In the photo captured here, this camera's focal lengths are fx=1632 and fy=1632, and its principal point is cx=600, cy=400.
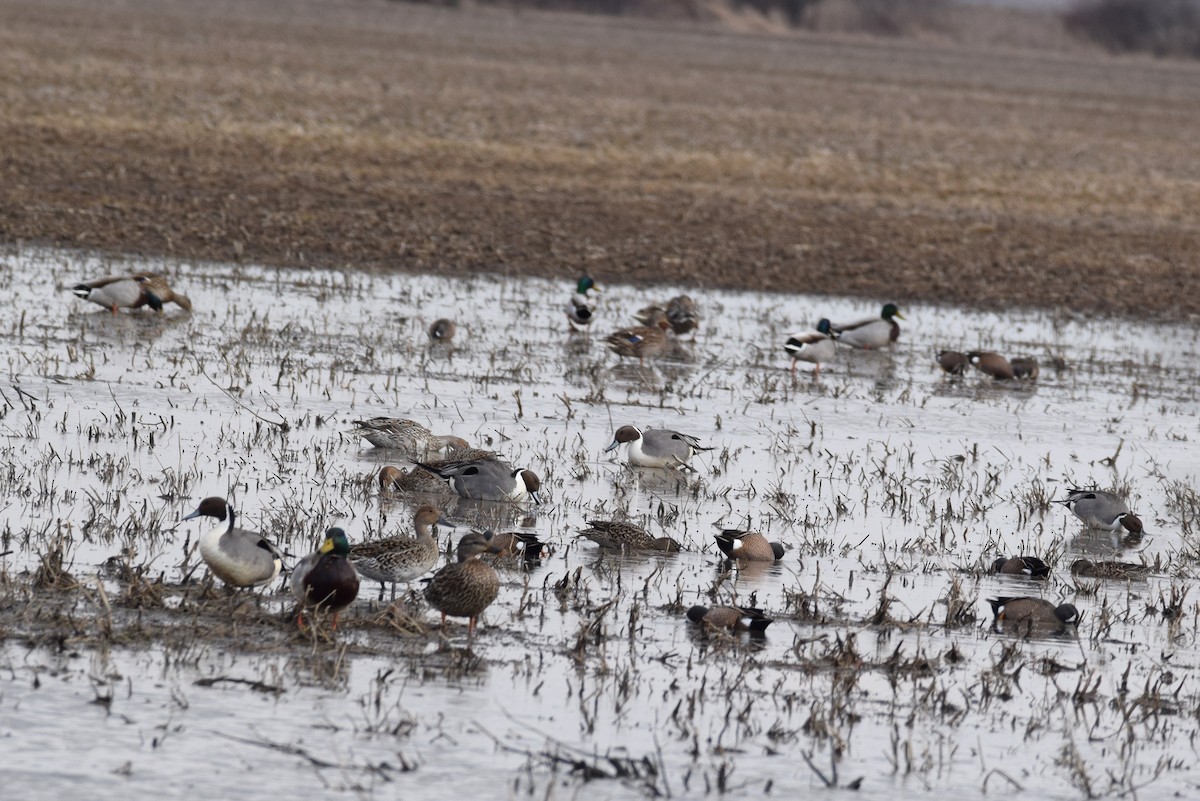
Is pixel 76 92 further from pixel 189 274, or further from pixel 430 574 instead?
pixel 430 574

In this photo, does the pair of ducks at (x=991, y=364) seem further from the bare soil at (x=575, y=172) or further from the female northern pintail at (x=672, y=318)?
the bare soil at (x=575, y=172)

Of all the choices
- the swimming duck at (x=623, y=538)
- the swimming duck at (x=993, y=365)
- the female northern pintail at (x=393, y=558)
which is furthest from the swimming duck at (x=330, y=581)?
the swimming duck at (x=993, y=365)

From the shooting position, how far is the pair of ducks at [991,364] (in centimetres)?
1495

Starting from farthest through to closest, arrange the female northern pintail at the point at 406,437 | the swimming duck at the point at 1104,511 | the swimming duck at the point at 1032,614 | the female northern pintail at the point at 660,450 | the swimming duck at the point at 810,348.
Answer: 1. the swimming duck at the point at 810,348
2. the female northern pintail at the point at 660,450
3. the female northern pintail at the point at 406,437
4. the swimming duck at the point at 1104,511
5. the swimming duck at the point at 1032,614

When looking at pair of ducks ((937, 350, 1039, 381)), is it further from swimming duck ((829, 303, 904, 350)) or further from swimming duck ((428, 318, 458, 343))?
swimming duck ((428, 318, 458, 343))

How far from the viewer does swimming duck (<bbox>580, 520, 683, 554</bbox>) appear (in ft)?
27.4

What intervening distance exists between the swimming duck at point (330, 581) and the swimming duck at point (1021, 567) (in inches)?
141

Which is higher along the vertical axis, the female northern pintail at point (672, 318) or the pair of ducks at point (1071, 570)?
the female northern pintail at point (672, 318)

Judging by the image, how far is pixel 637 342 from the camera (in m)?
14.8

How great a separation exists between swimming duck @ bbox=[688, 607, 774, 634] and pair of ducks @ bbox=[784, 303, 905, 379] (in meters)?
7.53

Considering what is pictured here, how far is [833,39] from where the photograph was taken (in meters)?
97.6

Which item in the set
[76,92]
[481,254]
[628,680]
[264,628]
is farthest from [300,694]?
[76,92]

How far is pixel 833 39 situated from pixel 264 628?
9475 cm

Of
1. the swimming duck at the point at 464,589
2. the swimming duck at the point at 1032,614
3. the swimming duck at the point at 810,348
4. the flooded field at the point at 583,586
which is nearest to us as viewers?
the flooded field at the point at 583,586
